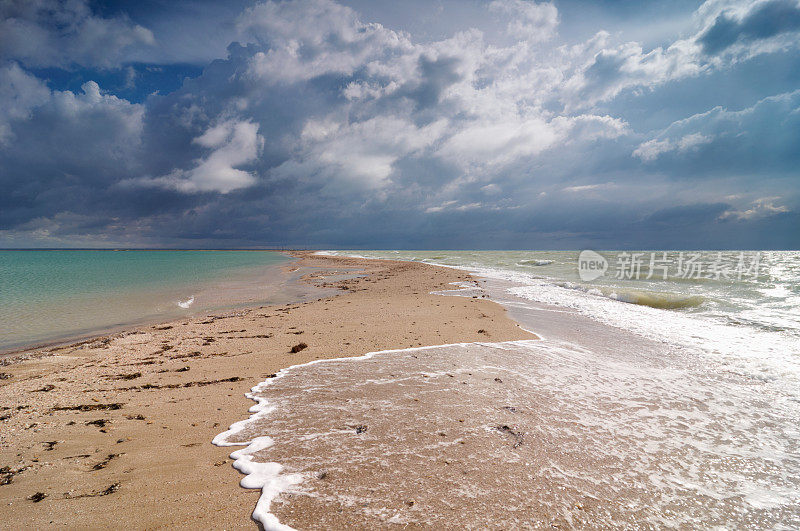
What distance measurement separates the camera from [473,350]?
793cm

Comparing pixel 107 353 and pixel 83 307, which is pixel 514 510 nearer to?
pixel 107 353

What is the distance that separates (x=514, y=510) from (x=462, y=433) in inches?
49.8

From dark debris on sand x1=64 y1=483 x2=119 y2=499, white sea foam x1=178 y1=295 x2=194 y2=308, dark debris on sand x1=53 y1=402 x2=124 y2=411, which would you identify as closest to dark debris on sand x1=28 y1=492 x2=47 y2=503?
dark debris on sand x1=64 y1=483 x2=119 y2=499

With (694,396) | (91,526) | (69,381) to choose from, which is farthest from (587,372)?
(69,381)

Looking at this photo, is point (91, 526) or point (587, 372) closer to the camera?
point (91, 526)

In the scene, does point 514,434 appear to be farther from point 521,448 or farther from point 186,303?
point 186,303

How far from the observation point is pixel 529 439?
13.4 ft

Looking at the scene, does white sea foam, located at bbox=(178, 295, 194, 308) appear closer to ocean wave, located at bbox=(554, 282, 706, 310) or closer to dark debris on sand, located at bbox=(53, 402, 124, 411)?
dark debris on sand, located at bbox=(53, 402, 124, 411)

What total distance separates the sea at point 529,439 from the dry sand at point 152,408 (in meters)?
0.46

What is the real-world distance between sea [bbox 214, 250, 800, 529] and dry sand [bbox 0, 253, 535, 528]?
1.50 feet

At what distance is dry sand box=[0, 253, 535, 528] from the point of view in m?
3.05

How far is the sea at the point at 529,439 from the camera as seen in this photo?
3.01m

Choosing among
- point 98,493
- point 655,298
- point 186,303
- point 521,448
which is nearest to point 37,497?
point 98,493

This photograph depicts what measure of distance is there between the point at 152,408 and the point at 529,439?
5786mm
